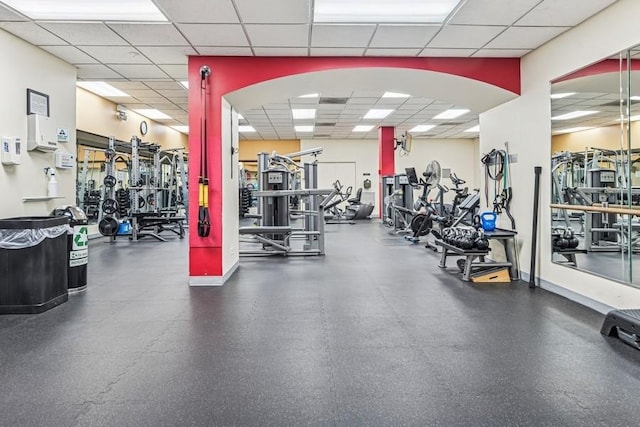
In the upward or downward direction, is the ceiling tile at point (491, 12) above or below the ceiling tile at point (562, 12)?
above

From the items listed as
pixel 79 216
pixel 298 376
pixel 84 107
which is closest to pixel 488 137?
pixel 298 376

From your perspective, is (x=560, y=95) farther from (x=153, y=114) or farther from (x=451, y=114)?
(x=153, y=114)

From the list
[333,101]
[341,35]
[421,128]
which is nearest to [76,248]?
[341,35]

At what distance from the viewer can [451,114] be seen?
36.1 feet

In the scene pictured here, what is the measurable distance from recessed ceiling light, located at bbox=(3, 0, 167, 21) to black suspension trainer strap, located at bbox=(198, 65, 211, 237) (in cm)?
94

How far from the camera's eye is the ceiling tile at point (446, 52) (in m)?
4.88

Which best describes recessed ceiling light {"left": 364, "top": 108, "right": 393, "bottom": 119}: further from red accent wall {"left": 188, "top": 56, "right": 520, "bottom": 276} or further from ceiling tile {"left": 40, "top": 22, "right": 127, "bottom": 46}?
ceiling tile {"left": 40, "top": 22, "right": 127, "bottom": 46}

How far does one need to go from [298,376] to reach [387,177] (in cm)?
1039

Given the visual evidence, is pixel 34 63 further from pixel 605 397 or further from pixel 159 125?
pixel 159 125

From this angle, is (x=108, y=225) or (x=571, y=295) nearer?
(x=571, y=295)

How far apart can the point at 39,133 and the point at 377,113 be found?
7.79 metres

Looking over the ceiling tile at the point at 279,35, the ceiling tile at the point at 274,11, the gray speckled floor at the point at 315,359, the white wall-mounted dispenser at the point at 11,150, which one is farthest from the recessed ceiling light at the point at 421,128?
the white wall-mounted dispenser at the point at 11,150

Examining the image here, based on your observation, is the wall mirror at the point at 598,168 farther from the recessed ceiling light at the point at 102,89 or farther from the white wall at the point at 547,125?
the recessed ceiling light at the point at 102,89

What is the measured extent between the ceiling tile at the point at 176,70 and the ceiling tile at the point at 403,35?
265cm
